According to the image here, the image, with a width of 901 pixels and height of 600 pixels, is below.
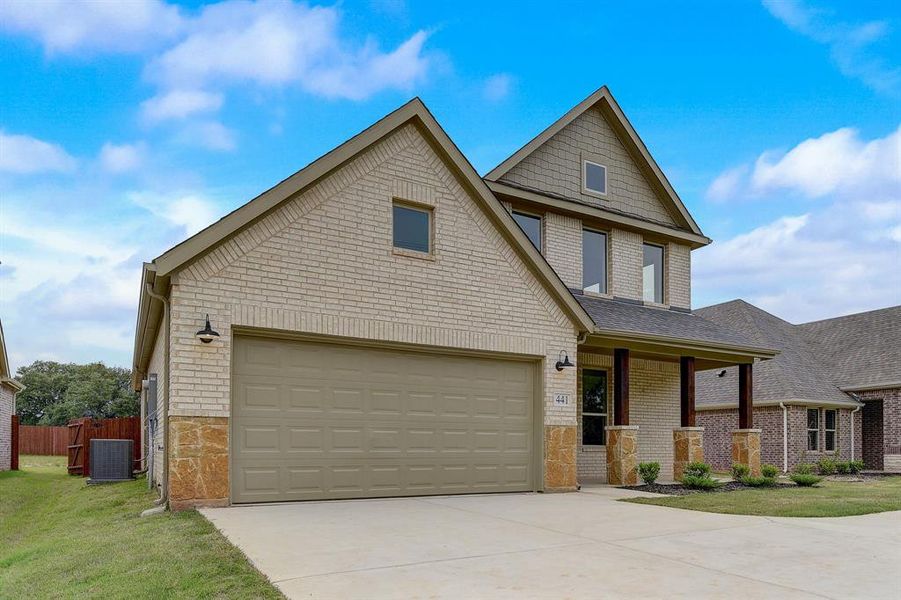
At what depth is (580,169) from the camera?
57.3 ft

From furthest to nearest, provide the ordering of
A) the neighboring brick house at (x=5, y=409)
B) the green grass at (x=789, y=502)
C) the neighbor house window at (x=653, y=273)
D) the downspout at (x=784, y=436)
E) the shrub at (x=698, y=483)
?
1. the neighboring brick house at (x=5, y=409)
2. the downspout at (x=784, y=436)
3. the neighbor house window at (x=653, y=273)
4. the shrub at (x=698, y=483)
5. the green grass at (x=789, y=502)

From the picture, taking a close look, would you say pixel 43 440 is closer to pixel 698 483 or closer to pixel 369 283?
pixel 369 283

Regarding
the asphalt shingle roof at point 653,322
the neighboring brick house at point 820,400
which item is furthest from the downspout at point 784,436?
the asphalt shingle roof at point 653,322

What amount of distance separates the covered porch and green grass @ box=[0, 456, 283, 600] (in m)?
9.21

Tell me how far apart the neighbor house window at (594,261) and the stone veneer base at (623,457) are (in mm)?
3560

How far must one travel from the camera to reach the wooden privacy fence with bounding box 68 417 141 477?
2138 centimetres

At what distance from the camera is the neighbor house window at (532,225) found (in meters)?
16.3

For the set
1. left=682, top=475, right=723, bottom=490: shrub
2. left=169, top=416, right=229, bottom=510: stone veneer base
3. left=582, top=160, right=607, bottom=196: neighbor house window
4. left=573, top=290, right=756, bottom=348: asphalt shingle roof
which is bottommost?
left=682, top=475, right=723, bottom=490: shrub

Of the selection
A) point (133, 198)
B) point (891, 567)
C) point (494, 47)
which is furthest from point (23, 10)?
point (891, 567)

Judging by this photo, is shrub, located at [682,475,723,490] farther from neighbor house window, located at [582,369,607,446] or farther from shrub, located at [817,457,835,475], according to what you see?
shrub, located at [817,457,835,475]

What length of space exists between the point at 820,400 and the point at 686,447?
930cm

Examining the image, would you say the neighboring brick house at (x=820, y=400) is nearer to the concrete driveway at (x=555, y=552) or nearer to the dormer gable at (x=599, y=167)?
the dormer gable at (x=599, y=167)

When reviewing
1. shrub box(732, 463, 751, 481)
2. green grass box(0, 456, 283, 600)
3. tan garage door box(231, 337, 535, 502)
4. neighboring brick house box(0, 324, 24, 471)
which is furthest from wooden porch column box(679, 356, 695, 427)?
neighboring brick house box(0, 324, 24, 471)

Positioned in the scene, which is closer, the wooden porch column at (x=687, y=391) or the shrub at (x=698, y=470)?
the shrub at (x=698, y=470)
